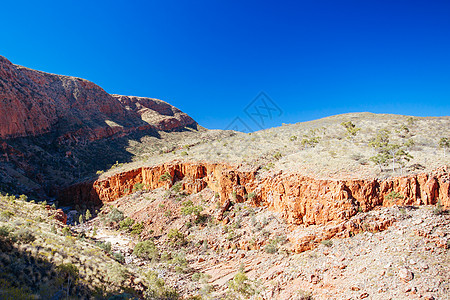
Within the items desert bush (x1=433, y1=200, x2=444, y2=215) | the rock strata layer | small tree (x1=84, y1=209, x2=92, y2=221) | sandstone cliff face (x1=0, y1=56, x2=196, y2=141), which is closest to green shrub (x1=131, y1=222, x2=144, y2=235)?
the rock strata layer

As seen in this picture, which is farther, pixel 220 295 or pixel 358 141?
pixel 358 141

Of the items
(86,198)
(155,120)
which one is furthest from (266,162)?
(155,120)

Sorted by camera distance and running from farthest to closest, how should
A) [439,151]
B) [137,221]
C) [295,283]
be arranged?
[137,221], [439,151], [295,283]

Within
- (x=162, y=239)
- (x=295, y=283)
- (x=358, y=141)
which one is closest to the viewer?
(x=295, y=283)

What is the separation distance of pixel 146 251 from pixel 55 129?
160 ft

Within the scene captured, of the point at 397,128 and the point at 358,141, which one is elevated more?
the point at 397,128

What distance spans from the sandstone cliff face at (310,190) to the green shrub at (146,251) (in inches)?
313

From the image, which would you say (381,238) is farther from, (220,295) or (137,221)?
(137,221)

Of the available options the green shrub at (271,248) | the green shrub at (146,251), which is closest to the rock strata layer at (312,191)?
the green shrub at (271,248)

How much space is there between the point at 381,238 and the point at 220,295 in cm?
1057

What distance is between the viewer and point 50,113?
55.9 m

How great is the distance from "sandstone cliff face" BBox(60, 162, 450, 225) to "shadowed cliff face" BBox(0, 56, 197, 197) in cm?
2483

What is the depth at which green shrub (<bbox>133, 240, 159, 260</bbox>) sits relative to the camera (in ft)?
65.5

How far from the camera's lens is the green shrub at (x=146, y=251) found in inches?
786
